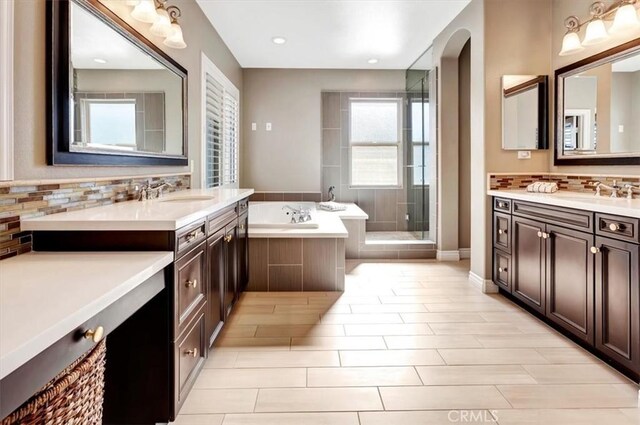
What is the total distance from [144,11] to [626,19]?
2.79m

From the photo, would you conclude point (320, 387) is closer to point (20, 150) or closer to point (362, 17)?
point (20, 150)

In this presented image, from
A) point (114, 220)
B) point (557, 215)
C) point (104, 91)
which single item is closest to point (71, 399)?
point (114, 220)

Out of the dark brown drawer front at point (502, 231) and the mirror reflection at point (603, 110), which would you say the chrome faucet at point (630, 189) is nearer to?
the mirror reflection at point (603, 110)

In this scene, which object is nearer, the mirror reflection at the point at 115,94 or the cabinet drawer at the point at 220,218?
the mirror reflection at the point at 115,94

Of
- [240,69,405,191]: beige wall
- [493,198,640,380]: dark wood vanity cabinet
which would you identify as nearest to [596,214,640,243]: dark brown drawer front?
[493,198,640,380]: dark wood vanity cabinet

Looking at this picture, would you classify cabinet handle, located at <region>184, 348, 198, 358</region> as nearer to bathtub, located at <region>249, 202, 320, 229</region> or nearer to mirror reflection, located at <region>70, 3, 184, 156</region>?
mirror reflection, located at <region>70, 3, 184, 156</region>

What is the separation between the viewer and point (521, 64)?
3.25 m

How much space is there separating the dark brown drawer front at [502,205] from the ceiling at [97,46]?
275 centimetres

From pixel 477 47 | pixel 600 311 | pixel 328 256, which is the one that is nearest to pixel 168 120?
pixel 328 256

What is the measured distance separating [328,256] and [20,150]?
7.85 feet

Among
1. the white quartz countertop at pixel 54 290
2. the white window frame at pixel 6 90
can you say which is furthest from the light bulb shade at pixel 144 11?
the white quartz countertop at pixel 54 290

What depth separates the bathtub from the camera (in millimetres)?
3480

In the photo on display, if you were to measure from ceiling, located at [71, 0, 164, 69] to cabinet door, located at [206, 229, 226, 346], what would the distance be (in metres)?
0.99

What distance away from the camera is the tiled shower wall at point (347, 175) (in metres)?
5.58
